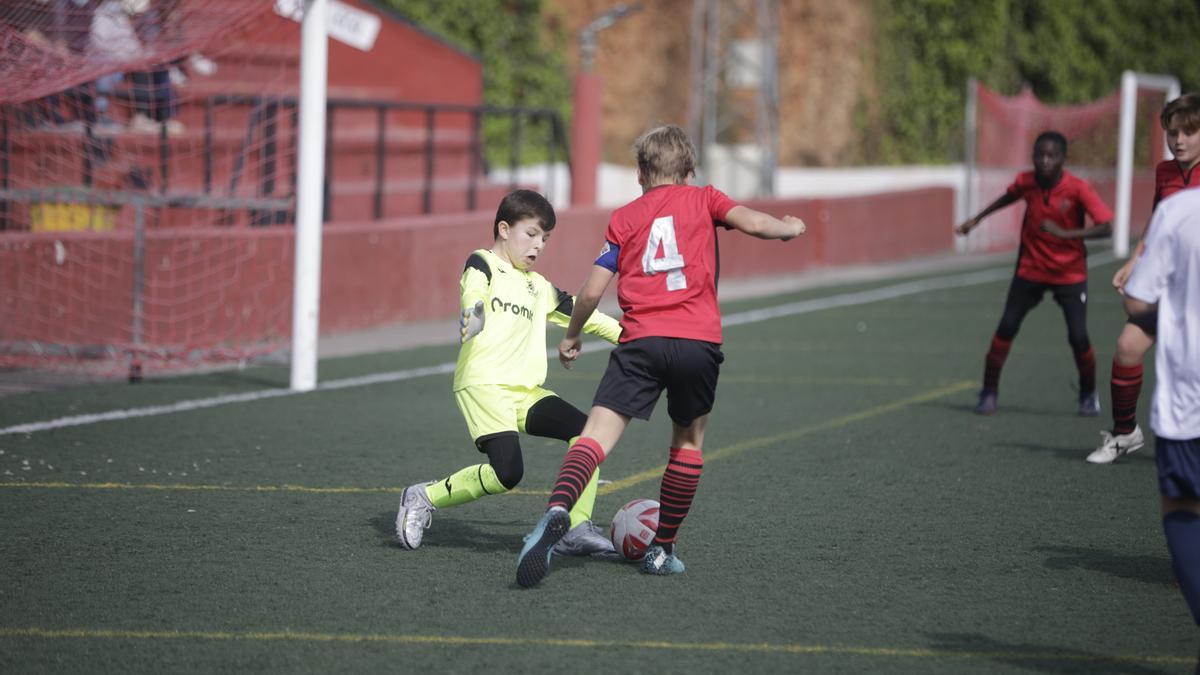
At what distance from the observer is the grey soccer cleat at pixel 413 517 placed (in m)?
6.21

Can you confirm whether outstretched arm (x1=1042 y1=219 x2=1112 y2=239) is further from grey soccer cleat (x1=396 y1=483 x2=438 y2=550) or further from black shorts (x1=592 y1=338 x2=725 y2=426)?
grey soccer cleat (x1=396 y1=483 x2=438 y2=550)

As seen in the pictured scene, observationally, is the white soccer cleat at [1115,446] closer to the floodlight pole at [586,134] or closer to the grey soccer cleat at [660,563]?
the grey soccer cleat at [660,563]

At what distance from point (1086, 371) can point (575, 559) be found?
5081 mm

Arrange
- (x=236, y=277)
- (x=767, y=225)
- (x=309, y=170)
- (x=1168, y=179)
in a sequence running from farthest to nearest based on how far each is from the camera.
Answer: (x=236, y=277)
(x=309, y=170)
(x=1168, y=179)
(x=767, y=225)

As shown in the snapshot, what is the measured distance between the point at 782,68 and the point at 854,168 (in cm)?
269

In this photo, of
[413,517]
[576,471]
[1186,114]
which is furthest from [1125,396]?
[413,517]

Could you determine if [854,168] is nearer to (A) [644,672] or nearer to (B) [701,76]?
(B) [701,76]

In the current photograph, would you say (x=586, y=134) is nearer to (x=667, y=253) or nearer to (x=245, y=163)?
(x=245, y=163)

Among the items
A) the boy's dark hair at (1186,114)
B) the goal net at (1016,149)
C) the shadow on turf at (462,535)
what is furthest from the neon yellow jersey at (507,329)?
the goal net at (1016,149)

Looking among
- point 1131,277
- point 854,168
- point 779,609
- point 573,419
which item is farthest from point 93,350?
point 854,168

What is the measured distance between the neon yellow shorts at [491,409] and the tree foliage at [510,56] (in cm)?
1997

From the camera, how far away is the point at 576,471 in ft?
18.8

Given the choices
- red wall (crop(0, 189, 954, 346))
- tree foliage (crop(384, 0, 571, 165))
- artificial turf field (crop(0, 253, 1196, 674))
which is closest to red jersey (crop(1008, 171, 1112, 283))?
artificial turf field (crop(0, 253, 1196, 674))

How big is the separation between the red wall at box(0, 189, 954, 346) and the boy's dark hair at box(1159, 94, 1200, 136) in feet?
25.7
